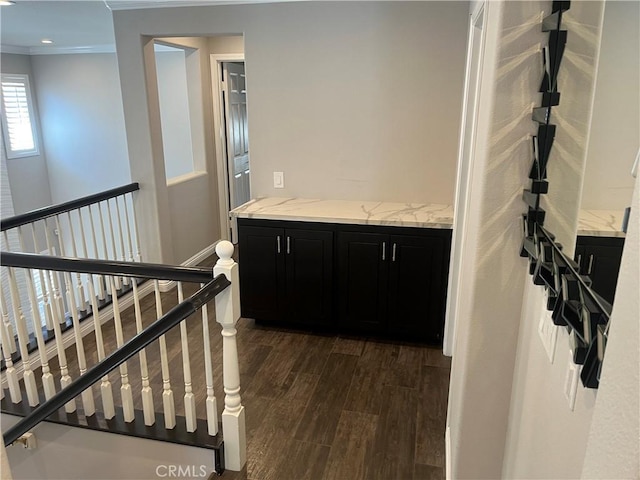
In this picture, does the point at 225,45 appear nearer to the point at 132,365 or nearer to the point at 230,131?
the point at 230,131

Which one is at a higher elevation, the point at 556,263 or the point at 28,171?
the point at 556,263

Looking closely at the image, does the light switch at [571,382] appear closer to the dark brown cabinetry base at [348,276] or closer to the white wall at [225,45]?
the dark brown cabinetry base at [348,276]

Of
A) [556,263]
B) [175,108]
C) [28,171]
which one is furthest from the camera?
[28,171]

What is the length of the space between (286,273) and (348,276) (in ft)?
1.58

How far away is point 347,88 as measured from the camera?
3773 millimetres

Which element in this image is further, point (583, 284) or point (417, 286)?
point (417, 286)

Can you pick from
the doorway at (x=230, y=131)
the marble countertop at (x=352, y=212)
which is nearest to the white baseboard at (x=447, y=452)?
the marble countertop at (x=352, y=212)

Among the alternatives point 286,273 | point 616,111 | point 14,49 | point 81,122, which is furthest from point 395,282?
point 14,49

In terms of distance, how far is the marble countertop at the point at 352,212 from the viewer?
3418 millimetres

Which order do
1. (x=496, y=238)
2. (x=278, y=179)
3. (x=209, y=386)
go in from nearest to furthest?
(x=496, y=238)
(x=209, y=386)
(x=278, y=179)

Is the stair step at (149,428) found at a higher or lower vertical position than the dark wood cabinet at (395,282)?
lower

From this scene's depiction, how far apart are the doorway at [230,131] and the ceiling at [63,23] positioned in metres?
1.20

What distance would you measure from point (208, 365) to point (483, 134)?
1632 mm

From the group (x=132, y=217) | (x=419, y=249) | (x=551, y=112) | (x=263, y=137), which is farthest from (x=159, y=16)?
(x=551, y=112)
